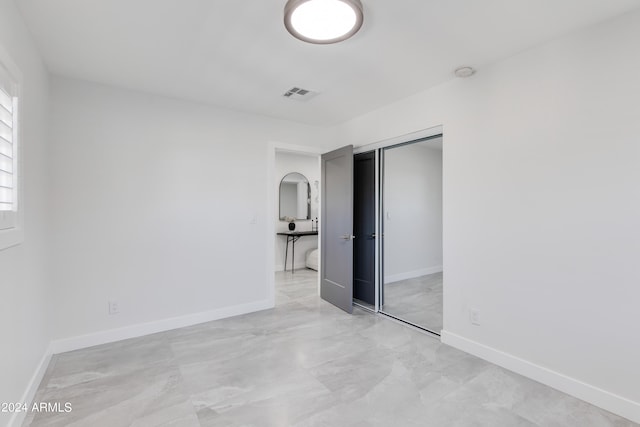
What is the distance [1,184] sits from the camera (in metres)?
1.55

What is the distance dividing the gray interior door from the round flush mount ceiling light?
1866mm

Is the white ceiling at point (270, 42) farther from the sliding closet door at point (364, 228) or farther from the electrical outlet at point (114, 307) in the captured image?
the electrical outlet at point (114, 307)

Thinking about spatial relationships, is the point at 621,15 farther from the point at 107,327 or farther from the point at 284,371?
the point at 107,327

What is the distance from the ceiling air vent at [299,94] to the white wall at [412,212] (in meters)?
2.25

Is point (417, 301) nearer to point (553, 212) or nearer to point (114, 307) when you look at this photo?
point (553, 212)

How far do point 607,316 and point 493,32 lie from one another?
6.65 feet

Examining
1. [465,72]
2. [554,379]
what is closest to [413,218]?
[465,72]

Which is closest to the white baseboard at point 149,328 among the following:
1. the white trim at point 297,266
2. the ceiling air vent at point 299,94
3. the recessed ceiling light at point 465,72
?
the white trim at point 297,266

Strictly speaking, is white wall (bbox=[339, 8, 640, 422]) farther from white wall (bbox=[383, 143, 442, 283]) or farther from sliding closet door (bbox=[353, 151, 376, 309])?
white wall (bbox=[383, 143, 442, 283])

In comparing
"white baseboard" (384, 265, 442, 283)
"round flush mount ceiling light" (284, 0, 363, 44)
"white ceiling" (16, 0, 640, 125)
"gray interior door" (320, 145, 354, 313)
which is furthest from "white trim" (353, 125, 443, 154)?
"white baseboard" (384, 265, 442, 283)

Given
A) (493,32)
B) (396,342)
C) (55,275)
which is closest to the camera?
(493,32)

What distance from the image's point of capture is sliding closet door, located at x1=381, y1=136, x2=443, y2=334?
17.3 ft

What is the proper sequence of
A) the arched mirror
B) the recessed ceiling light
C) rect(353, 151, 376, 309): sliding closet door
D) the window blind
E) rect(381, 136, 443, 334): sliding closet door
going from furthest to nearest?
1. the arched mirror
2. rect(381, 136, 443, 334): sliding closet door
3. rect(353, 151, 376, 309): sliding closet door
4. the recessed ceiling light
5. the window blind

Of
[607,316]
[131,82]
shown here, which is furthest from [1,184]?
[607,316]
